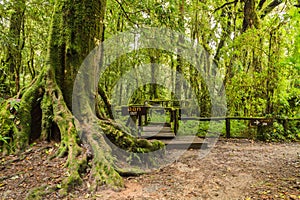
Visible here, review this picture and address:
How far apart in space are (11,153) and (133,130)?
3952 millimetres

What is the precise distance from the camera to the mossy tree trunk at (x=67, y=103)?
15.6ft

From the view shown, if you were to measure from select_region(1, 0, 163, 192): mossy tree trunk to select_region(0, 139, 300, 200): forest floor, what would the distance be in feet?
1.19

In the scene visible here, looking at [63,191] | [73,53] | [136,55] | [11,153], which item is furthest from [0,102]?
[136,55]

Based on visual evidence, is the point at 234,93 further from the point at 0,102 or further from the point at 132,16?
the point at 0,102

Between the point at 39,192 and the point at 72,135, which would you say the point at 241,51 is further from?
the point at 39,192

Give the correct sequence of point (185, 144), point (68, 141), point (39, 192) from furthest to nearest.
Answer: point (185, 144), point (68, 141), point (39, 192)

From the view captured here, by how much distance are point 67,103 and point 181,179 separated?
294cm

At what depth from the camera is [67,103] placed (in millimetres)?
5316

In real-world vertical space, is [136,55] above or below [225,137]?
above

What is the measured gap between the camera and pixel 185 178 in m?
5.00

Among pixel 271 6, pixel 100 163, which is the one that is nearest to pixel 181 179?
pixel 100 163

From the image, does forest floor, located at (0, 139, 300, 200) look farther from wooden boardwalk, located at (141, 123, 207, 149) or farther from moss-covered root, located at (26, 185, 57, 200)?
wooden boardwalk, located at (141, 123, 207, 149)

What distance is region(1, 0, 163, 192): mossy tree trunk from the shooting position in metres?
4.77

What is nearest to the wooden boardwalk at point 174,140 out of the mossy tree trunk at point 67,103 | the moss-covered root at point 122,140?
the mossy tree trunk at point 67,103
